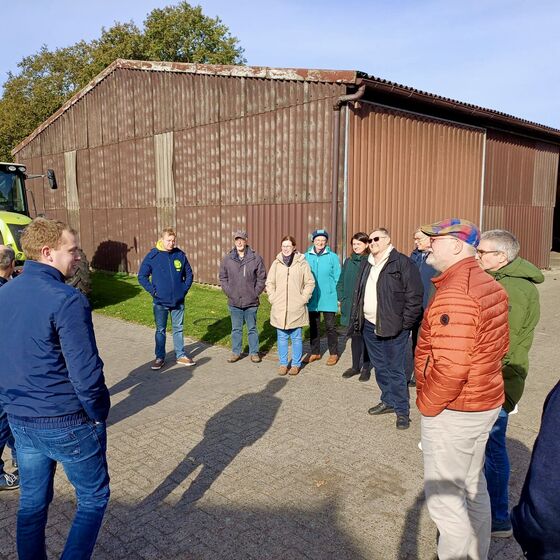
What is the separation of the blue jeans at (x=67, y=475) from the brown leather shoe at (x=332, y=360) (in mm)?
4691

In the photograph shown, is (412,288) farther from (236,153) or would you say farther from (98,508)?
(236,153)

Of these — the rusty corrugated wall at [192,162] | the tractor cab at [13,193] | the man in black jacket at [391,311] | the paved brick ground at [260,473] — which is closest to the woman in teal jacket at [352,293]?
the paved brick ground at [260,473]

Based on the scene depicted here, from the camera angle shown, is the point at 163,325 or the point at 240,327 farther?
the point at 240,327

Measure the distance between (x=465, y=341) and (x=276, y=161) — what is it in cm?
981

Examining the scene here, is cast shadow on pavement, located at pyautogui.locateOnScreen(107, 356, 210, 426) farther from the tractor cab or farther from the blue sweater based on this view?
the tractor cab

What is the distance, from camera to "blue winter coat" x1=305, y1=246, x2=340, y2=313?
6.97 m

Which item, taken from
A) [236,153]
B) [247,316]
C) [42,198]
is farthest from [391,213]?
[42,198]

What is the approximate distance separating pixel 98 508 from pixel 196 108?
12.7m

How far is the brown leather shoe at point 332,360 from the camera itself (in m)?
6.93

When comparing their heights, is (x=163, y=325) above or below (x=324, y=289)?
below

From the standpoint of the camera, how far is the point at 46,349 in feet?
7.59

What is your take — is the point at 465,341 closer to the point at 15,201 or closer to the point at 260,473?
the point at 260,473

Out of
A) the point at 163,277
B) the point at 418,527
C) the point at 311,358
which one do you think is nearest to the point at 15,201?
the point at 163,277

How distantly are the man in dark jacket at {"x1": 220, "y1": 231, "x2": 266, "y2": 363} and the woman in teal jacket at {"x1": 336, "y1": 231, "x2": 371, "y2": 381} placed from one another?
118 centimetres
